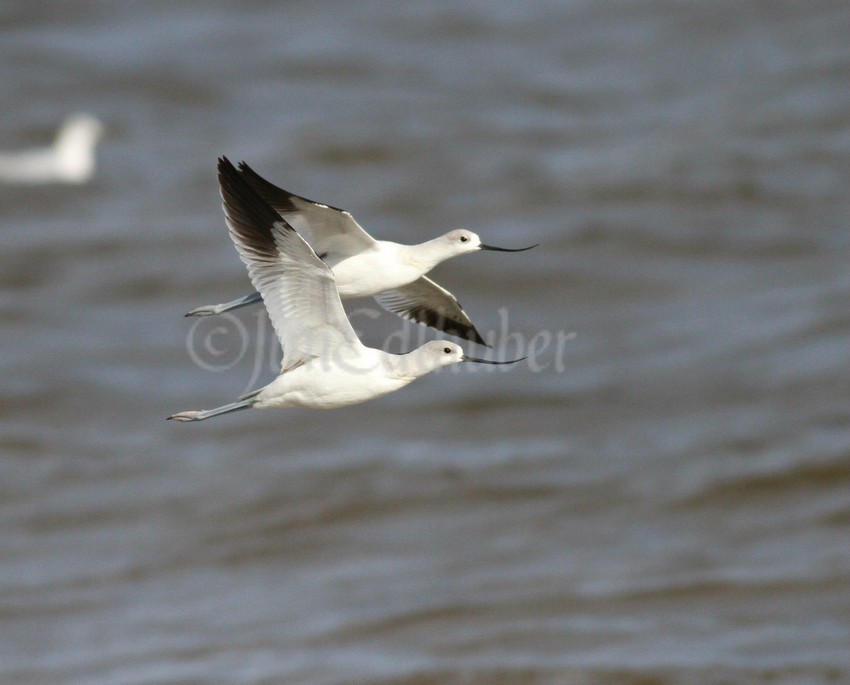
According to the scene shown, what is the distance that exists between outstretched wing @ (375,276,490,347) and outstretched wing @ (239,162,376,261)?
1.11m

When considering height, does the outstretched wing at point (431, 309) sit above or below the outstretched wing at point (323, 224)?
below

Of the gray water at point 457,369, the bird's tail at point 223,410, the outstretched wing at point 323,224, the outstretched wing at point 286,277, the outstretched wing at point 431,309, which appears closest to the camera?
the outstretched wing at point 286,277

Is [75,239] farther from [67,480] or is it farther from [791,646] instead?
[791,646]

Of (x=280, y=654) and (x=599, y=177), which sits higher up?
(x=599, y=177)

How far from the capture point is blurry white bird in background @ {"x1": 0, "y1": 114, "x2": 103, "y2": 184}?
29.4 m

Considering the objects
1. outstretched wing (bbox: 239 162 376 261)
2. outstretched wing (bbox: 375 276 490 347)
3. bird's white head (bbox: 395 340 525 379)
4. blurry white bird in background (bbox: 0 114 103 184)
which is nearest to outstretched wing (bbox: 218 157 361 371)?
bird's white head (bbox: 395 340 525 379)

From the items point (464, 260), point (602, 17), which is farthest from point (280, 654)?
point (602, 17)

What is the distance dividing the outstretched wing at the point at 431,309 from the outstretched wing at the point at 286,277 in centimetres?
216

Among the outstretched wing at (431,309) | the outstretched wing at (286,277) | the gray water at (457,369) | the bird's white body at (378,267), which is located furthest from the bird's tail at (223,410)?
the gray water at (457,369)

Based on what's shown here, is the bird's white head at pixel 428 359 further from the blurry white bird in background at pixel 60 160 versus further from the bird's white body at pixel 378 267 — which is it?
the blurry white bird in background at pixel 60 160

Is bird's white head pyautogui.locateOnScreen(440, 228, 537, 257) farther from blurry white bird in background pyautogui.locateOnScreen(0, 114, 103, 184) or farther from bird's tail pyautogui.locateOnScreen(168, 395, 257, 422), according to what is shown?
blurry white bird in background pyautogui.locateOnScreen(0, 114, 103, 184)

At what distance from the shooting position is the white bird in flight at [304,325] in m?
7.95

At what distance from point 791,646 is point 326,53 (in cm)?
2014

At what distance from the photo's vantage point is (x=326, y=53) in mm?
34094
